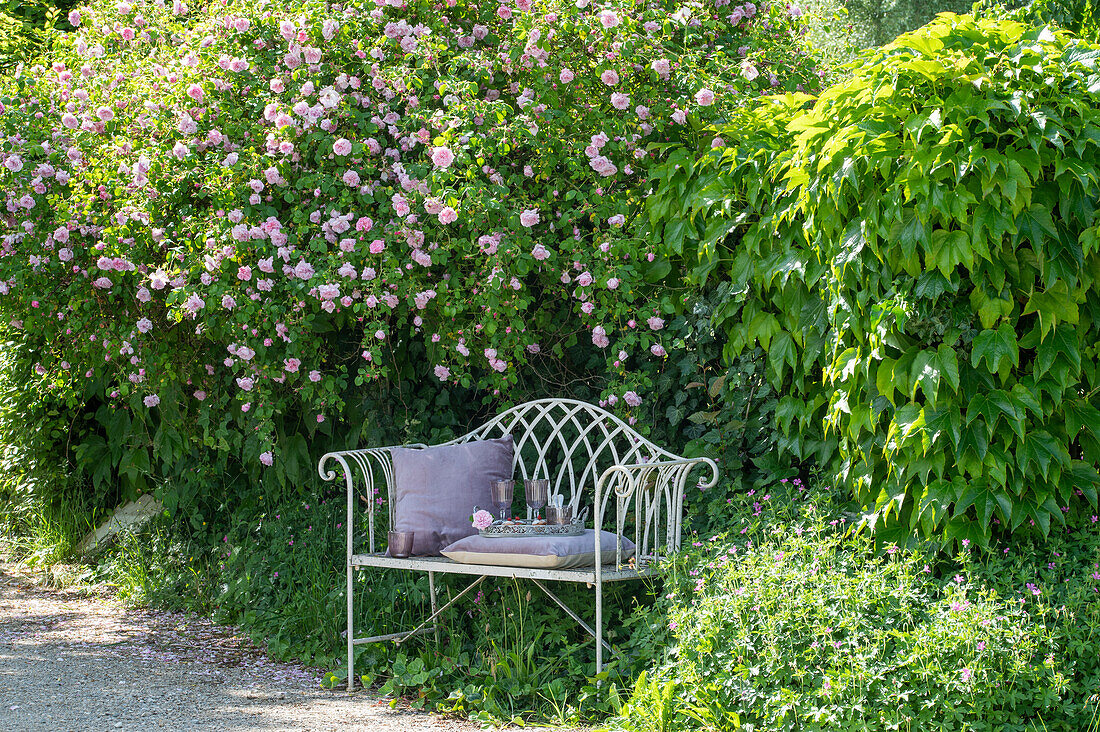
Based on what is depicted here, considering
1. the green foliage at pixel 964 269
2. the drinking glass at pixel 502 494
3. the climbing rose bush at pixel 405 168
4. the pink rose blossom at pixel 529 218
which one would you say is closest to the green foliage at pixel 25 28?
the climbing rose bush at pixel 405 168

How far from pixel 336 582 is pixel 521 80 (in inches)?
85.6

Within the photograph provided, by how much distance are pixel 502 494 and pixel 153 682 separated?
4.75 feet

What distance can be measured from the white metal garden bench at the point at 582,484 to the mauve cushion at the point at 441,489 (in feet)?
0.33

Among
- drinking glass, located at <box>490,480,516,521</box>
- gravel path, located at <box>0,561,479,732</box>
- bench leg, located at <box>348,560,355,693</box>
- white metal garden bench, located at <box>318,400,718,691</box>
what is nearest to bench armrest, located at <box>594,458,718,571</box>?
white metal garden bench, located at <box>318,400,718,691</box>

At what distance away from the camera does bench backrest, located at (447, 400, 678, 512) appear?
3.83 meters

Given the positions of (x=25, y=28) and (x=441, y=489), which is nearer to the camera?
(x=441, y=489)

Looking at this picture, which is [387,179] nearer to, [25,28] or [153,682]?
[153,682]

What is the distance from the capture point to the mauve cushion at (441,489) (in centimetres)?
369

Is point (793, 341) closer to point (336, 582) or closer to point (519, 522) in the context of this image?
point (519, 522)

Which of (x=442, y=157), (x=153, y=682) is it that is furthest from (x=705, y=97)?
(x=153, y=682)

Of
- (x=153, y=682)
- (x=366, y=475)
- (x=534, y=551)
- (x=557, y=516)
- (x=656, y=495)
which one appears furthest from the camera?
(x=366, y=475)

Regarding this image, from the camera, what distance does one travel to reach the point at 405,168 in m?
3.81

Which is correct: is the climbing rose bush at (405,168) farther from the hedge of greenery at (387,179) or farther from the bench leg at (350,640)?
the bench leg at (350,640)

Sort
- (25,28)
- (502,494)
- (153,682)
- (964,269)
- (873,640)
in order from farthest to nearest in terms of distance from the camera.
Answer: (25,28) < (153,682) < (502,494) < (964,269) < (873,640)
